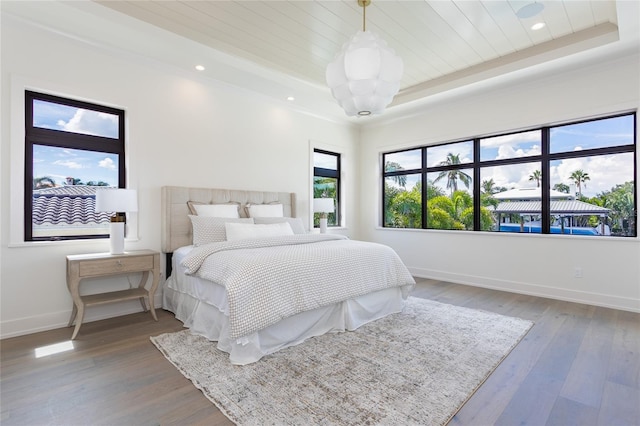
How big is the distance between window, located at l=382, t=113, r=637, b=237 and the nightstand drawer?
4.06 meters

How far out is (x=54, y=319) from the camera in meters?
2.95

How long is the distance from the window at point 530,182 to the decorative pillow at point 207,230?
333cm

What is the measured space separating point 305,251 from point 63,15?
2.86m

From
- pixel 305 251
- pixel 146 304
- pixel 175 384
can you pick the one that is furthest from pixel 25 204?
pixel 305 251

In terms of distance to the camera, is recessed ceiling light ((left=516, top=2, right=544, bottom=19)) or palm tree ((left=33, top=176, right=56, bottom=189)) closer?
recessed ceiling light ((left=516, top=2, right=544, bottom=19))

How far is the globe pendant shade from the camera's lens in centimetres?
241

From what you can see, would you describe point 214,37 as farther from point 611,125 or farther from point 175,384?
point 611,125

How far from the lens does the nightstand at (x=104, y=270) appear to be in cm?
271

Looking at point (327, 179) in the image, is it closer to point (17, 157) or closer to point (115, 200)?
point (115, 200)

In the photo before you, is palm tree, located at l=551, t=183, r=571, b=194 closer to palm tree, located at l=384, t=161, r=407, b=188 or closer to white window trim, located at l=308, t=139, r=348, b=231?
palm tree, located at l=384, t=161, r=407, b=188

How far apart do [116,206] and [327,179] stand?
136 inches

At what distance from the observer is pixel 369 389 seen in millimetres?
1916

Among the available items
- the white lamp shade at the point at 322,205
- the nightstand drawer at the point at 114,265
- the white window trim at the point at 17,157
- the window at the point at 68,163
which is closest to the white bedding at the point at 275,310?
the nightstand drawer at the point at 114,265

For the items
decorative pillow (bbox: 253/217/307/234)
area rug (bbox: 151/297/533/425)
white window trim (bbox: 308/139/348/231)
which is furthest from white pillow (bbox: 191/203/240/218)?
white window trim (bbox: 308/139/348/231)
